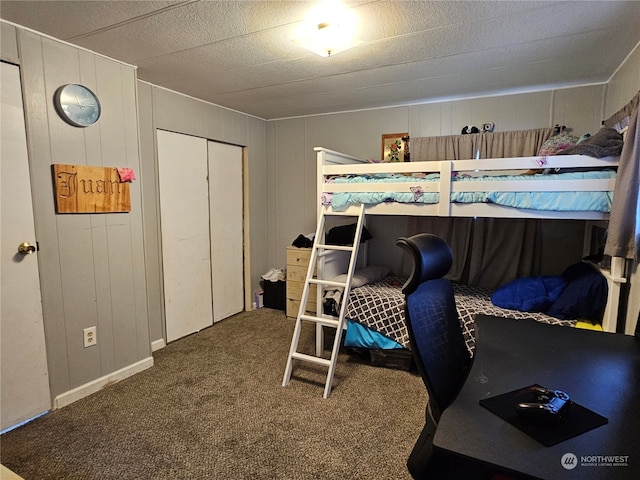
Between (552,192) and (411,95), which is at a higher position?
(411,95)

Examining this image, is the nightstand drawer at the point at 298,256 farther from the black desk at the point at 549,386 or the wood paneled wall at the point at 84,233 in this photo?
the black desk at the point at 549,386

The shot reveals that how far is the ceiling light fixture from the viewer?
172 centimetres

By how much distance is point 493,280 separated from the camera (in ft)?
10.4

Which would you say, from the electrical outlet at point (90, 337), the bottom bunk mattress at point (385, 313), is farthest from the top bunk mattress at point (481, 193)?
the electrical outlet at point (90, 337)

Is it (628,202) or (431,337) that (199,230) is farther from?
(628,202)

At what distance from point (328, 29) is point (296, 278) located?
2429 millimetres

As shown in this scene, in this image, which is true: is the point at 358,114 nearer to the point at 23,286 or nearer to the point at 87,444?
the point at 23,286

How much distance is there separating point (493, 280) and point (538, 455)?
267 centimetres

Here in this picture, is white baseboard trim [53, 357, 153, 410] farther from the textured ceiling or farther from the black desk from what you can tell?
the black desk

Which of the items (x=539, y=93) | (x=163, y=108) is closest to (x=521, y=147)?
(x=539, y=93)

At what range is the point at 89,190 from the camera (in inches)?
87.4

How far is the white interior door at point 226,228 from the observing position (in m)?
3.57

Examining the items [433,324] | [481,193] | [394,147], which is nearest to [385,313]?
[481,193]

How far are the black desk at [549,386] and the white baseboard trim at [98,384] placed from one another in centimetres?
235
